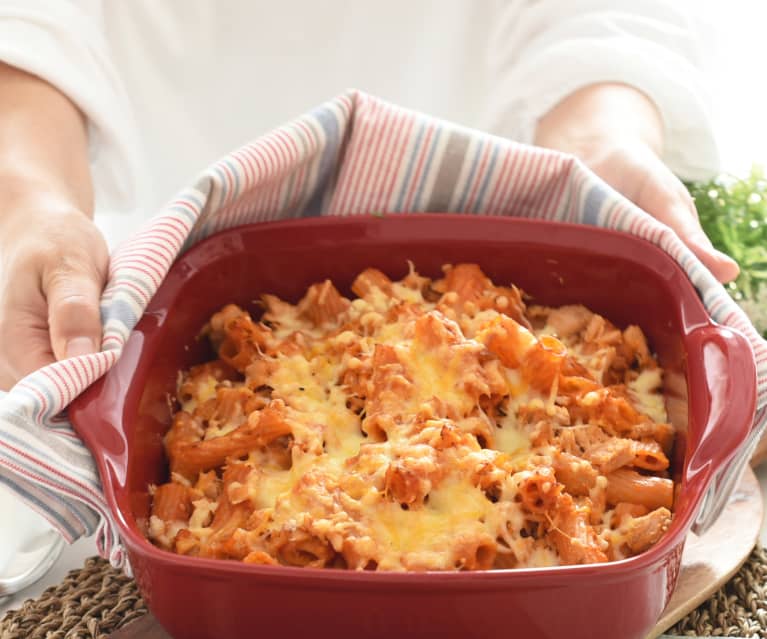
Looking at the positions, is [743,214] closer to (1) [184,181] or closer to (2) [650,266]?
(2) [650,266]

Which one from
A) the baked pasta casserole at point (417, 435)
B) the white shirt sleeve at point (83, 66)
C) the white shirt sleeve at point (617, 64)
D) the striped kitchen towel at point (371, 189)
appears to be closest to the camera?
the baked pasta casserole at point (417, 435)

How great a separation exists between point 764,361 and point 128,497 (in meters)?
0.78

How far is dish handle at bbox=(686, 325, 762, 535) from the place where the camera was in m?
1.20

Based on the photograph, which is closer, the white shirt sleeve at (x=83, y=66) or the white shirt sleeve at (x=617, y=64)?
the white shirt sleeve at (x=83, y=66)

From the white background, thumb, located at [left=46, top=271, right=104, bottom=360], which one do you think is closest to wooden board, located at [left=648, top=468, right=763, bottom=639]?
thumb, located at [left=46, top=271, right=104, bottom=360]

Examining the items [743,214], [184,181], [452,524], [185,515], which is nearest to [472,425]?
[452,524]

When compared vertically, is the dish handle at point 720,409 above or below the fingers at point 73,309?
above

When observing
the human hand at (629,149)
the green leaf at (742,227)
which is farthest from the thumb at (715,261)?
the green leaf at (742,227)

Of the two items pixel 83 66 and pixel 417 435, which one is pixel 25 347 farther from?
→ pixel 83 66

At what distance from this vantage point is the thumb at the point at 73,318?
1302mm

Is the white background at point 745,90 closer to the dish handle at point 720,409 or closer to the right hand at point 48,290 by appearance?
the dish handle at point 720,409

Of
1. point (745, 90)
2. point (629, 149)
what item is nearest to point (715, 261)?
point (629, 149)

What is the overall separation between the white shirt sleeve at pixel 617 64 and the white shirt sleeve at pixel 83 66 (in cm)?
74

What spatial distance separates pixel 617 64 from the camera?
1.98m
